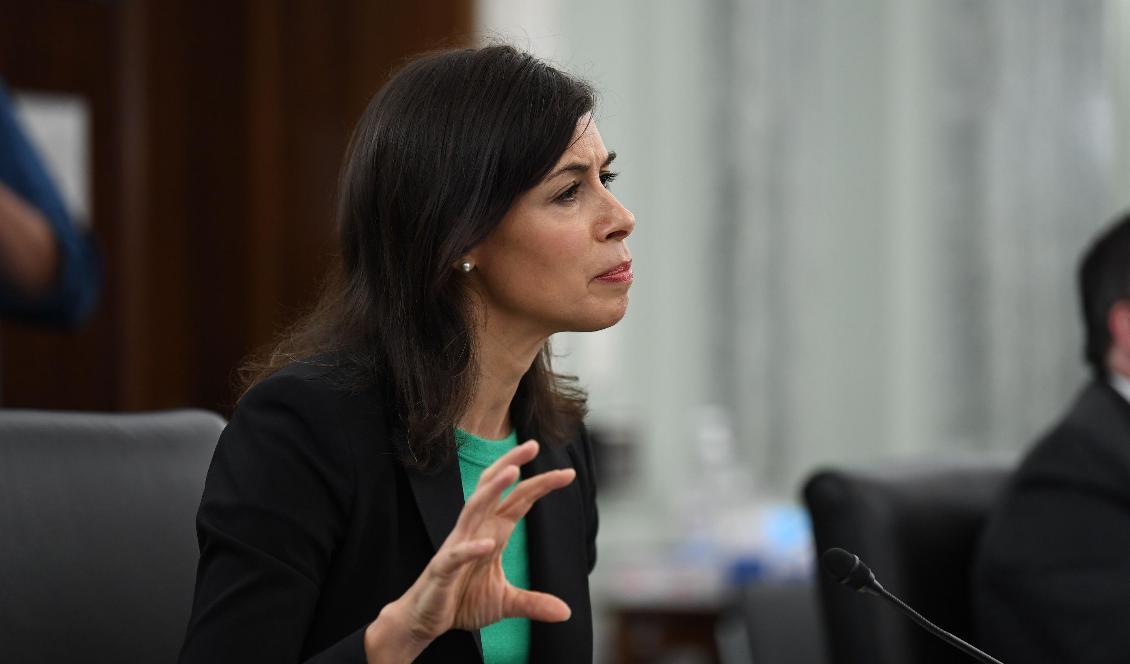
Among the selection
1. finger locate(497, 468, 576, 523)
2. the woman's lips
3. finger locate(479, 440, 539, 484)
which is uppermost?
the woman's lips

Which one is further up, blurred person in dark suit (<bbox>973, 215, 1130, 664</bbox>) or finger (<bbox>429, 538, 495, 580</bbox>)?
finger (<bbox>429, 538, 495, 580</bbox>)

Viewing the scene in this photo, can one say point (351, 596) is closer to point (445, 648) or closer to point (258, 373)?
point (445, 648)

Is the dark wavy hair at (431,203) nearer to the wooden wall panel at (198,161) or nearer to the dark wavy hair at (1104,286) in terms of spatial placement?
the dark wavy hair at (1104,286)

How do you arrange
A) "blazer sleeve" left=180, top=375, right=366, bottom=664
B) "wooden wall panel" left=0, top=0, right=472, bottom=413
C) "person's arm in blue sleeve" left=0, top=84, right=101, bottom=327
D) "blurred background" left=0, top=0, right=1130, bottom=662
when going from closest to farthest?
1. "blazer sleeve" left=180, top=375, right=366, bottom=664
2. "person's arm in blue sleeve" left=0, top=84, right=101, bottom=327
3. "wooden wall panel" left=0, top=0, right=472, bottom=413
4. "blurred background" left=0, top=0, right=1130, bottom=662

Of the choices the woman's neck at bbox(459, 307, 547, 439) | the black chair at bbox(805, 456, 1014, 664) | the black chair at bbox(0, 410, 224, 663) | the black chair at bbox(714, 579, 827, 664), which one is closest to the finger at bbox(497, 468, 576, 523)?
the woman's neck at bbox(459, 307, 547, 439)

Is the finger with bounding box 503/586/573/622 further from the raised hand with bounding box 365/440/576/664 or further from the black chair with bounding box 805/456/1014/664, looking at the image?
the black chair with bounding box 805/456/1014/664

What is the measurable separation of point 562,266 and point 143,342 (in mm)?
1910

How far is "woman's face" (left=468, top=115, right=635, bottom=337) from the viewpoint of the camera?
127 centimetres

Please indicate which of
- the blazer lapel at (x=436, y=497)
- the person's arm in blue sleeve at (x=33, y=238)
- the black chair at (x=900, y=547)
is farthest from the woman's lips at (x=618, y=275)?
the person's arm in blue sleeve at (x=33, y=238)

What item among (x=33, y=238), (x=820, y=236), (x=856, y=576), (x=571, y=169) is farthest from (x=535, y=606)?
(x=820, y=236)

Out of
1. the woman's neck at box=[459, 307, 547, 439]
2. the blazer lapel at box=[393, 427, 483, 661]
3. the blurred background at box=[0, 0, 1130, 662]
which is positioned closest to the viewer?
the blazer lapel at box=[393, 427, 483, 661]

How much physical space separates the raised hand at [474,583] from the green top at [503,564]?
0.76ft

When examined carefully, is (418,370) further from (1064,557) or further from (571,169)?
(1064,557)

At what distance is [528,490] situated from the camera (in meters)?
1.03
